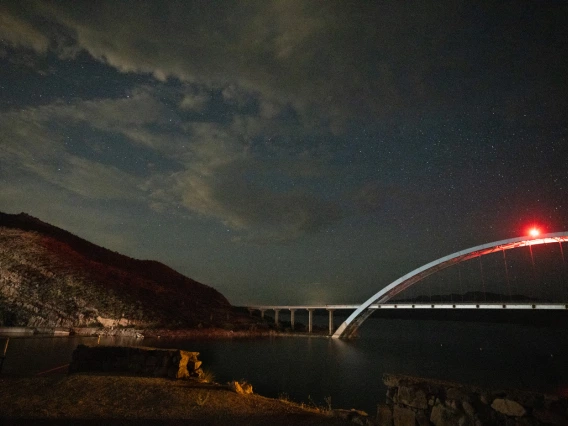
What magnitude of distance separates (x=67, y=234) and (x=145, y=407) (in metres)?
95.4

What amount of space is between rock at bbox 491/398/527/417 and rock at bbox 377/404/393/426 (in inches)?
75.0

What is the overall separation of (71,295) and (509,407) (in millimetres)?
52541

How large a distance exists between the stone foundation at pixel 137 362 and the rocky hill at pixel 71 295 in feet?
116

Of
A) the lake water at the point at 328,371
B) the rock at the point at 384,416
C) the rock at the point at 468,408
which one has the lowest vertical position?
the lake water at the point at 328,371

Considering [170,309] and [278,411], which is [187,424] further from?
[170,309]

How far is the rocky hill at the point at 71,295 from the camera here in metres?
41.7

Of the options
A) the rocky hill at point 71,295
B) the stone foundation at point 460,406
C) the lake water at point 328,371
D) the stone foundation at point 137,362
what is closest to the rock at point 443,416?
the stone foundation at point 460,406

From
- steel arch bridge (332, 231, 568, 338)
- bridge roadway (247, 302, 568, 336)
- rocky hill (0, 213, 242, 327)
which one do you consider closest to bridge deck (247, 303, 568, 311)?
bridge roadway (247, 302, 568, 336)

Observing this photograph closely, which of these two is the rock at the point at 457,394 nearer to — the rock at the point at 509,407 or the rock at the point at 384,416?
the rock at the point at 509,407

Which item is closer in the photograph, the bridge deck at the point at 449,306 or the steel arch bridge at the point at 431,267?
the steel arch bridge at the point at 431,267

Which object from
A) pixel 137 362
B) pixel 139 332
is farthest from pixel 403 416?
pixel 139 332

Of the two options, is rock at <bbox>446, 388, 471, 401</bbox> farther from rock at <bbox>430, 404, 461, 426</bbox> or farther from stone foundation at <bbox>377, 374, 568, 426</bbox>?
rock at <bbox>430, 404, 461, 426</bbox>

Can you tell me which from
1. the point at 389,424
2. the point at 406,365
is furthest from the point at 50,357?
the point at 406,365

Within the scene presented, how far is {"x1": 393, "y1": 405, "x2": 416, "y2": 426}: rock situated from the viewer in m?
6.38
